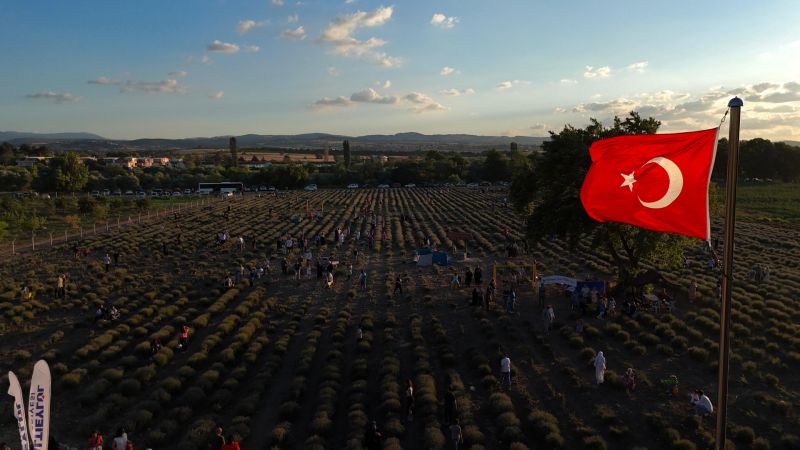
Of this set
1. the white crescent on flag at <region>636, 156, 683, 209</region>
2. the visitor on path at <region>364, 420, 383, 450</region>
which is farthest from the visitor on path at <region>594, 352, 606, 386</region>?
the white crescent on flag at <region>636, 156, 683, 209</region>

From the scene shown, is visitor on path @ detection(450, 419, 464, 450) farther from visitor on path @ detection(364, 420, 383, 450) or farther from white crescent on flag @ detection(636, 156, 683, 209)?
white crescent on flag @ detection(636, 156, 683, 209)

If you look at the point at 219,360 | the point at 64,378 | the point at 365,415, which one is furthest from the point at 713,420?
the point at 64,378

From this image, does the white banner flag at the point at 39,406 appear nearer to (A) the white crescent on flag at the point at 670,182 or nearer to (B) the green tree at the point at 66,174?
(A) the white crescent on flag at the point at 670,182

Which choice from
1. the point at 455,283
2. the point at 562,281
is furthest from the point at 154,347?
the point at 562,281

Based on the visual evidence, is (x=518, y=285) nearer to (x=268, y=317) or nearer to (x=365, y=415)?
(x=268, y=317)

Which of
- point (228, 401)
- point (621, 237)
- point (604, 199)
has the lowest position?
point (228, 401)

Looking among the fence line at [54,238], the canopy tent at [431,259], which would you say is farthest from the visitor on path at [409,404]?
the fence line at [54,238]
